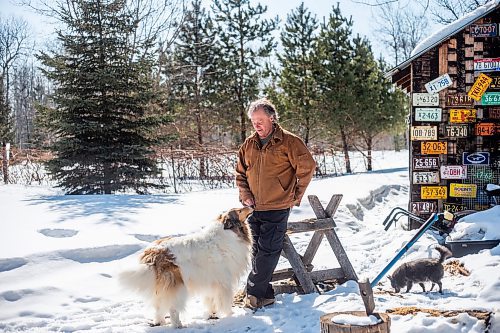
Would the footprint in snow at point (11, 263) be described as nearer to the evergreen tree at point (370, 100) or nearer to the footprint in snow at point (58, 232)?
the footprint in snow at point (58, 232)

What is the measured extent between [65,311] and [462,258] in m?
5.13

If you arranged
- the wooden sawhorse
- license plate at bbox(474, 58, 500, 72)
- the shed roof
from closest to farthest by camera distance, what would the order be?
the wooden sawhorse < the shed roof < license plate at bbox(474, 58, 500, 72)

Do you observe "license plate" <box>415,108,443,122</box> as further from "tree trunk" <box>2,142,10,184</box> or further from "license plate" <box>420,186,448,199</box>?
"tree trunk" <box>2,142,10,184</box>

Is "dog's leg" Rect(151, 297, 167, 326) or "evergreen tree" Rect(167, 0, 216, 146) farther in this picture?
"evergreen tree" Rect(167, 0, 216, 146)

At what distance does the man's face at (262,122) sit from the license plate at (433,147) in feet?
16.9

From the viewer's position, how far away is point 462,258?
20.2 feet

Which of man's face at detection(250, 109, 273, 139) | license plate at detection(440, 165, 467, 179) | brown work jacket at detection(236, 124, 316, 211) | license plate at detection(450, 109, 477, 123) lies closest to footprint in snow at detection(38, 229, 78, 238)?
brown work jacket at detection(236, 124, 316, 211)

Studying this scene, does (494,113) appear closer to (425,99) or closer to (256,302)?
(425,99)

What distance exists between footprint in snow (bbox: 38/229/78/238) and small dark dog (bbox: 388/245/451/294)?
498 cm

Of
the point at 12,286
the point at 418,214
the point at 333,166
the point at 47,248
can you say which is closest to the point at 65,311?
the point at 12,286

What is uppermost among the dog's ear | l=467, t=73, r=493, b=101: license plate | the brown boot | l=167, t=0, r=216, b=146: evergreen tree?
l=167, t=0, r=216, b=146: evergreen tree

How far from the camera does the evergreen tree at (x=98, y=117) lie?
13258mm

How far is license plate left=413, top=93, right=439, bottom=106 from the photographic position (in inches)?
348

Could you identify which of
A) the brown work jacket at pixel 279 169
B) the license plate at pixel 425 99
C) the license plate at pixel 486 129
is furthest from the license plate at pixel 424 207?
the brown work jacket at pixel 279 169
